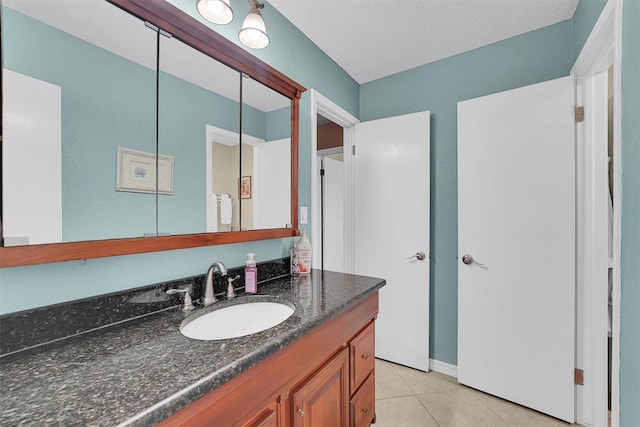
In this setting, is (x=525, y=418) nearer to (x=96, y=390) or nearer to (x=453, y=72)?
(x=96, y=390)

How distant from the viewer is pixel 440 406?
179 centimetres

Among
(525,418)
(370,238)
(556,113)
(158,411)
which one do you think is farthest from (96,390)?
(556,113)

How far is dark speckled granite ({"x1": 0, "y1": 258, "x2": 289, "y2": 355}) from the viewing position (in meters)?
0.72

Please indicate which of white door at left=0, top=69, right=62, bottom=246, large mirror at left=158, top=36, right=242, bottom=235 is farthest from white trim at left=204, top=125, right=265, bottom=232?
white door at left=0, top=69, right=62, bottom=246

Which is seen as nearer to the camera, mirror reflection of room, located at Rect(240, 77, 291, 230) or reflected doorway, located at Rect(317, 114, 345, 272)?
mirror reflection of room, located at Rect(240, 77, 291, 230)

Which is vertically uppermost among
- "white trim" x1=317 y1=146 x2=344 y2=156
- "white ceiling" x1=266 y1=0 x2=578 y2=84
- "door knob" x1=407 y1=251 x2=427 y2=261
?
"white ceiling" x1=266 y1=0 x2=578 y2=84

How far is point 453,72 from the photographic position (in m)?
2.12

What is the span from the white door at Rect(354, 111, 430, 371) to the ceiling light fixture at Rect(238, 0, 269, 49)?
4.18 ft

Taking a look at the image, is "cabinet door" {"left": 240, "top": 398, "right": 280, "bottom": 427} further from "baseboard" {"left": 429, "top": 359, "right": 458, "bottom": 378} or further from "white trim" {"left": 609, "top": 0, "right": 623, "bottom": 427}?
"baseboard" {"left": 429, "top": 359, "right": 458, "bottom": 378}

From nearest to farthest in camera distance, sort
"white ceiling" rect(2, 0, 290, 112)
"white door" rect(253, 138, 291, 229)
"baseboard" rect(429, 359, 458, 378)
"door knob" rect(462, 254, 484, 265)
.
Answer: "white ceiling" rect(2, 0, 290, 112), "white door" rect(253, 138, 291, 229), "door knob" rect(462, 254, 484, 265), "baseboard" rect(429, 359, 458, 378)

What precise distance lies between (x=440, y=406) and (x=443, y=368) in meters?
0.41

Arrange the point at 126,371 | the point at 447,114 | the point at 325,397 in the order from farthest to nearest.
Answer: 1. the point at 447,114
2. the point at 325,397
3. the point at 126,371

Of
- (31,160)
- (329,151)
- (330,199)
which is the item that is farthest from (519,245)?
(31,160)

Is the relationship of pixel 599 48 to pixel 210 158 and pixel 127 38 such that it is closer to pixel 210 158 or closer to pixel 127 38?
pixel 210 158
